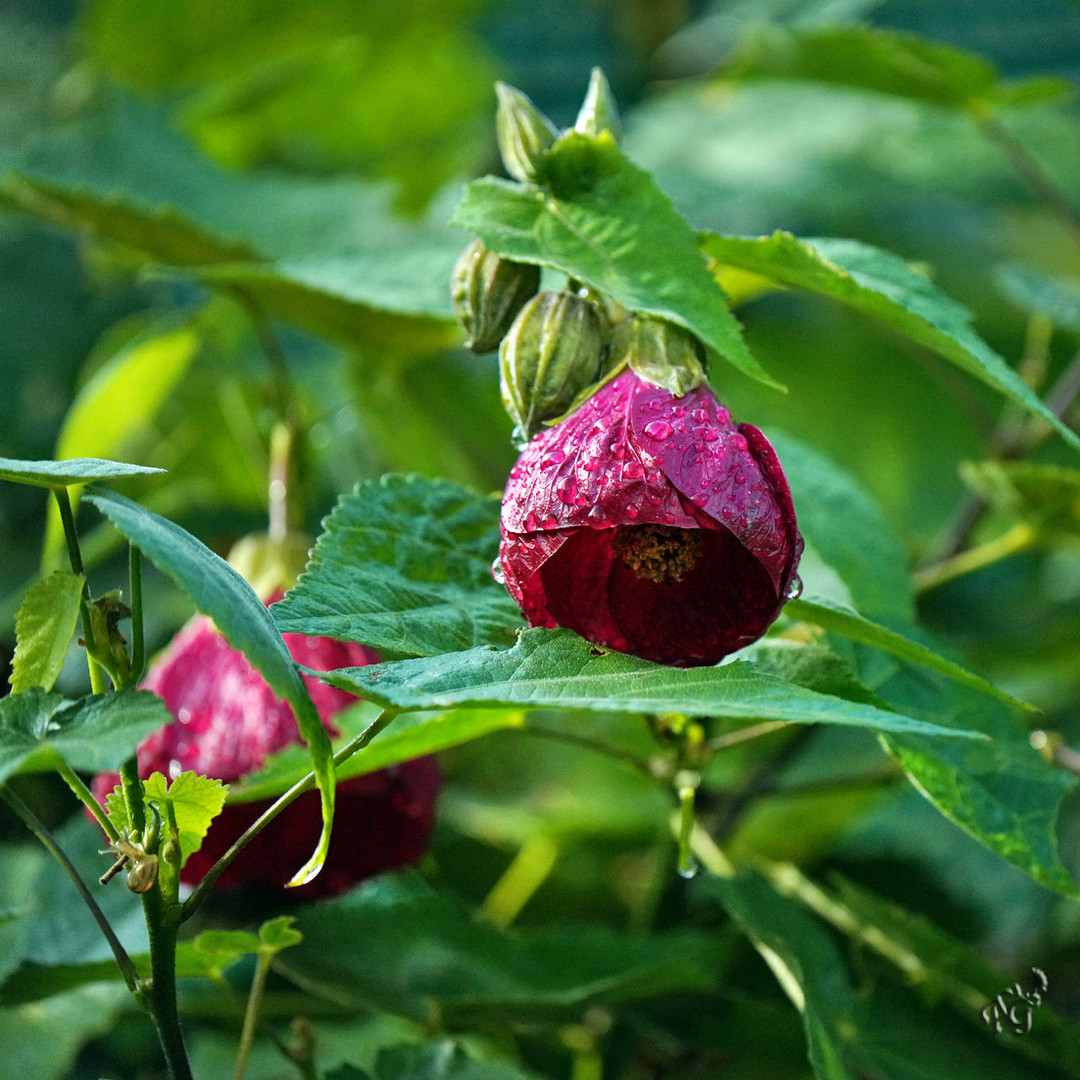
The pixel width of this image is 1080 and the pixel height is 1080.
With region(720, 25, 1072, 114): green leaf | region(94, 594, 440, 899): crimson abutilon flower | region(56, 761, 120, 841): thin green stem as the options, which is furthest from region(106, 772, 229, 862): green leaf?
region(720, 25, 1072, 114): green leaf

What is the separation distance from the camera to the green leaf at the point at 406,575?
0.39 meters

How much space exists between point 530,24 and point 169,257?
880mm

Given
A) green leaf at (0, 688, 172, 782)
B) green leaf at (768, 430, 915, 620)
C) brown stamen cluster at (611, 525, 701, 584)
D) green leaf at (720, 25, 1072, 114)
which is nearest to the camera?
green leaf at (0, 688, 172, 782)

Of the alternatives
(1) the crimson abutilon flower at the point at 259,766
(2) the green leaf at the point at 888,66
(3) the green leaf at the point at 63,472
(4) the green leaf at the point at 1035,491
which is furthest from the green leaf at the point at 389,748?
(2) the green leaf at the point at 888,66

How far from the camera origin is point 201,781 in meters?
0.37

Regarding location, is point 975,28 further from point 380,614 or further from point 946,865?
point 380,614

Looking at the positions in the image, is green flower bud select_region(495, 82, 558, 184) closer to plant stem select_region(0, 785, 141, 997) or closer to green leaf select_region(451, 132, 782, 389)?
green leaf select_region(451, 132, 782, 389)

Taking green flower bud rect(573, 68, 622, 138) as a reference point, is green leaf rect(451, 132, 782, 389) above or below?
below

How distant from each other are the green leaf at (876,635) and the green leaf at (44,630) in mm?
234

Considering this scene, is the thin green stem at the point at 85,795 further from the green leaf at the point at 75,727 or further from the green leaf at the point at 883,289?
the green leaf at the point at 883,289

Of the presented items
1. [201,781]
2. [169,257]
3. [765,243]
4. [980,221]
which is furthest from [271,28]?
[201,781]

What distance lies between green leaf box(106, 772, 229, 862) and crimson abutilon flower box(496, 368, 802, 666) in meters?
0.11

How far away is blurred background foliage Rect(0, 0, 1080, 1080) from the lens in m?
0.69

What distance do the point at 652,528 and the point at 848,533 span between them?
140 mm
